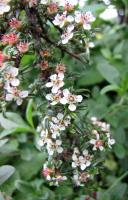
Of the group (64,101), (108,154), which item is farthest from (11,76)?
(108,154)

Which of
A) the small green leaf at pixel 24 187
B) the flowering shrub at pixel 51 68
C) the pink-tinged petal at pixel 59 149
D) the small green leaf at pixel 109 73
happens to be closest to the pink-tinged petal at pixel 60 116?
the flowering shrub at pixel 51 68

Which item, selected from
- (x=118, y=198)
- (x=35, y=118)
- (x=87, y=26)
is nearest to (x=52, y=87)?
(x=87, y=26)

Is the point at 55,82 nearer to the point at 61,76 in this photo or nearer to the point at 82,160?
the point at 61,76

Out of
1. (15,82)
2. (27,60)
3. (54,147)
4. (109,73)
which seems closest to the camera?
(15,82)

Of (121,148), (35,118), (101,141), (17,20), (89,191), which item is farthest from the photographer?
(35,118)

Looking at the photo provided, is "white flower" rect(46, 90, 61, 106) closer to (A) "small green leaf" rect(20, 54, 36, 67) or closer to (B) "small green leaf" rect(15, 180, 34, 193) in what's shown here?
(A) "small green leaf" rect(20, 54, 36, 67)

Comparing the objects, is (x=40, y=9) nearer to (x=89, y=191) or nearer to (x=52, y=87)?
(x=52, y=87)

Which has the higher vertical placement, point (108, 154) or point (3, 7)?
point (3, 7)

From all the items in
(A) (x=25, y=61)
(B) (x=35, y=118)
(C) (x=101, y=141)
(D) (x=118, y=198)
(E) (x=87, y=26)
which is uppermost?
(E) (x=87, y=26)
